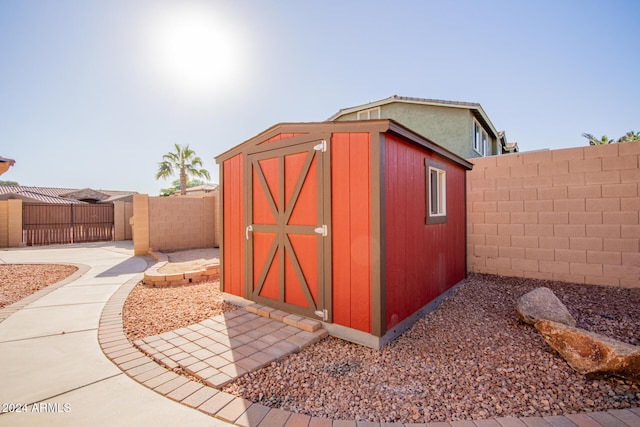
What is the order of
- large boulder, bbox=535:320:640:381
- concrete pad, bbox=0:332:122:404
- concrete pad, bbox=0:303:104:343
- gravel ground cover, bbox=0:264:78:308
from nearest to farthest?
concrete pad, bbox=0:332:122:404 → large boulder, bbox=535:320:640:381 → concrete pad, bbox=0:303:104:343 → gravel ground cover, bbox=0:264:78:308

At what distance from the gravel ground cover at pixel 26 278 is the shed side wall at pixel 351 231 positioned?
5.10 meters

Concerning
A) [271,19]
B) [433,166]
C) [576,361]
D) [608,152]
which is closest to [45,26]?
[271,19]

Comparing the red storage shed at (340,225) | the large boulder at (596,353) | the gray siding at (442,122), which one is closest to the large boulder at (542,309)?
the large boulder at (596,353)

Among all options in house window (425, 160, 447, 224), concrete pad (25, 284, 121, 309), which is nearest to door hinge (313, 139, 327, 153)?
house window (425, 160, 447, 224)

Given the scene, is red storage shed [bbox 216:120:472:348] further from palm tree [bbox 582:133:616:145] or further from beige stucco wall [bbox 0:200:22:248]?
palm tree [bbox 582:133:616:145]

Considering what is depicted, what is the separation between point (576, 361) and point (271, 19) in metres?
7.61

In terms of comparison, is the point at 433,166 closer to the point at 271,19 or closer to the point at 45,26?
the point at 271,19

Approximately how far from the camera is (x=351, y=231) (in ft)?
9.75

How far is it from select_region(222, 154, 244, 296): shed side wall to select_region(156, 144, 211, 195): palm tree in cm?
1785

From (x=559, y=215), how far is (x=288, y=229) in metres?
5.22

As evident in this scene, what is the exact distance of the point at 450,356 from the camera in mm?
2686

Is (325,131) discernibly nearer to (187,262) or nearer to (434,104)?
(187,262)

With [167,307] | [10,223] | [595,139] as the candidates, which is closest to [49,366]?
[167,307]

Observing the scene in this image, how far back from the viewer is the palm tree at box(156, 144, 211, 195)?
66.9 feet
